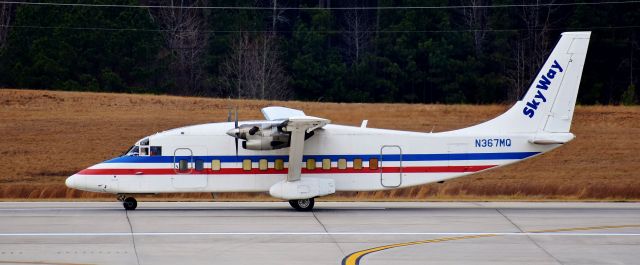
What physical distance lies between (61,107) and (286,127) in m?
32.4

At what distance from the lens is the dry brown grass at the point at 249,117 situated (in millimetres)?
40312

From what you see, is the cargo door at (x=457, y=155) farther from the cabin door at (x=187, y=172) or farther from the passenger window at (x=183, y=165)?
the passenger window at (x=183, y=165)

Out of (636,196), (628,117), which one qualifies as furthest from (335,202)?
(628,117)

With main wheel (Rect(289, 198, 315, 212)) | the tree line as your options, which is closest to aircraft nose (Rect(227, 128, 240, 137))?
main wheel (Rect(289, 198, 315, 212))

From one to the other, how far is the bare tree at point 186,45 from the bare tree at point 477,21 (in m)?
19.6

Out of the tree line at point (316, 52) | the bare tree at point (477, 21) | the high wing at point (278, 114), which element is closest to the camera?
the high wing at point (278, 114)

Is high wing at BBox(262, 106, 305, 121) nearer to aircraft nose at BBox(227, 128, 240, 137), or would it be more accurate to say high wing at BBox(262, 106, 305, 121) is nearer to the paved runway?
aircraft nose at BBox(227, 128, 240, 137)

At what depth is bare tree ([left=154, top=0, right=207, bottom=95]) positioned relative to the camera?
76312mm

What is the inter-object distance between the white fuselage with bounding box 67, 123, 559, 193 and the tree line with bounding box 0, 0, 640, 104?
129 feet

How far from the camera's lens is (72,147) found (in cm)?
5084

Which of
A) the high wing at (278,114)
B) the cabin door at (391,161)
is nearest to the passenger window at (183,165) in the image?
the high wing at (278,114)

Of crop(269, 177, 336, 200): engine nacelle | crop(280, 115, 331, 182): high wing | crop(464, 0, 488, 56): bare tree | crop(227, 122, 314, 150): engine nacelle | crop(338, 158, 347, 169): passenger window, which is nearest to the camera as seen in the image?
crop(280, 115, 331, 182): high wing

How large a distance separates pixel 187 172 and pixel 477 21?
170 feet

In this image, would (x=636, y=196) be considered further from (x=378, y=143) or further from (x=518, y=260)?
(x=518, y=260)
